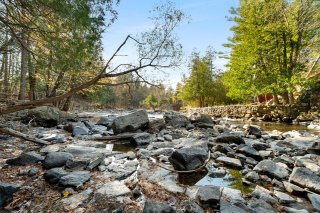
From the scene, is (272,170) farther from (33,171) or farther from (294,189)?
(33,171)

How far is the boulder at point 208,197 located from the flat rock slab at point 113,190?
83cm

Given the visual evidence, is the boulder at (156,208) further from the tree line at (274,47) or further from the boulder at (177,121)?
the tree line at (274,47)

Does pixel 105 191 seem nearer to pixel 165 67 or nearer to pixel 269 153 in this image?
pixel 269 153

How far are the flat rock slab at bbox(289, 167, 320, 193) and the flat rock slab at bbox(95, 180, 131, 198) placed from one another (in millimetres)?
2161

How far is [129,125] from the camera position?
22.2 ft

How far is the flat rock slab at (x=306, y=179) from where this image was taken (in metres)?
2.72

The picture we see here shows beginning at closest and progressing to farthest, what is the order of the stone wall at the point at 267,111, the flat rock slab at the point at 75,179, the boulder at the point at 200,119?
the flat rock slab at the point at 75,179 → the boulder at the point at 200,119 → the stone wall at the point at 267,111

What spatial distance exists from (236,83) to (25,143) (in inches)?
481

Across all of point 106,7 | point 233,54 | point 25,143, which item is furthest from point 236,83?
point 25,143

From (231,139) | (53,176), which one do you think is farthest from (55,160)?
(231,139)

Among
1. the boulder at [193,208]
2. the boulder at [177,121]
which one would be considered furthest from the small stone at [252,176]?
the boulder at [177,121]

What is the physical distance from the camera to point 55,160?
337 cm

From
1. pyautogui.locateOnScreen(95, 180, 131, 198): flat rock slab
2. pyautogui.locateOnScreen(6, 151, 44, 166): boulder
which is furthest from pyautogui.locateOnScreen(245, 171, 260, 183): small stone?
pyautogui.locateOnScreen(6, 151, 44, 166): boulder

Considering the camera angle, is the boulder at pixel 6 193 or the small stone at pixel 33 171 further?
the small stone at pixel 33 171
